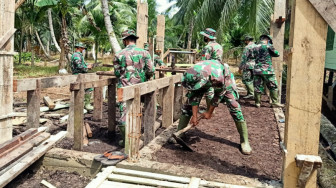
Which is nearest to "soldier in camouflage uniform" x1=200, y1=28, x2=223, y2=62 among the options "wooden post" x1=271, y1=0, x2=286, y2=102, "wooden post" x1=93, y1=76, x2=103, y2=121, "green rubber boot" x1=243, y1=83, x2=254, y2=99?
"wooden post" x1=93, y1=76, x2=103, y2=121

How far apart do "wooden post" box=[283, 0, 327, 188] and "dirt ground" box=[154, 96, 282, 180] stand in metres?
0.66

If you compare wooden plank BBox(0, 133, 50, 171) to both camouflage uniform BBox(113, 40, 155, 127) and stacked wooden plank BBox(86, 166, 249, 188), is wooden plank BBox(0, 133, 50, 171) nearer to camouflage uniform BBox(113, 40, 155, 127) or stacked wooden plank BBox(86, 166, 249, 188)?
stacked wooden plank BBox(86, 166, 249, 188)

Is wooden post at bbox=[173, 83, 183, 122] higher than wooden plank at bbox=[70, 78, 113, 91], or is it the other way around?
wooden plank at bbox=[70, 78, 113, 91]

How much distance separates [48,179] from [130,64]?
2.22m

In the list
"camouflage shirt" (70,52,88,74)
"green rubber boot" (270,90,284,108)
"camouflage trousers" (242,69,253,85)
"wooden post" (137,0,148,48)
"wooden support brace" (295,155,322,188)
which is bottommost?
"wooden support brace" (295,155,322,188)

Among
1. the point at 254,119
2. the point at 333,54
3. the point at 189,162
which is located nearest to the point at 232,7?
the point at 333,54

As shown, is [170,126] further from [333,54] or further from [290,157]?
[333,54]

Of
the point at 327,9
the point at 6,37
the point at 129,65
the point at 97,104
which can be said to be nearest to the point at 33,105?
the point at 6,37

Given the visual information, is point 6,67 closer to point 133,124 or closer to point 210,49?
point 133,124

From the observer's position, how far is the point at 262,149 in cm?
484

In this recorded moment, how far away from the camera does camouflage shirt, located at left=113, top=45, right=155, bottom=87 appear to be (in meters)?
5.25

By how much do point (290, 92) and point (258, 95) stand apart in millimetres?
4942

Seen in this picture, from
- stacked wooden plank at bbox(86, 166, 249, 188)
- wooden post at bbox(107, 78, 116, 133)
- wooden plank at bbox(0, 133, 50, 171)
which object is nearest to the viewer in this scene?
stacked wooden plank at bbox(86, 166, 249, 188)

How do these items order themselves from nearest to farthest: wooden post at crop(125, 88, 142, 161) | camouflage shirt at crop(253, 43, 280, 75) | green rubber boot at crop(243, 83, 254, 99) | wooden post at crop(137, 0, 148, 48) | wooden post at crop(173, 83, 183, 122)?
1. wooden post at crop(125, 88, 142, 161)
2. wooden post at crop(137, 0, 148, 48)
3. wooden post at crop(173, 83, 183, 122)
4. camouflage shirt at crop(253, 43, 280, 75)
5. green rubber boot at crop(243, 83, 254, 99)
